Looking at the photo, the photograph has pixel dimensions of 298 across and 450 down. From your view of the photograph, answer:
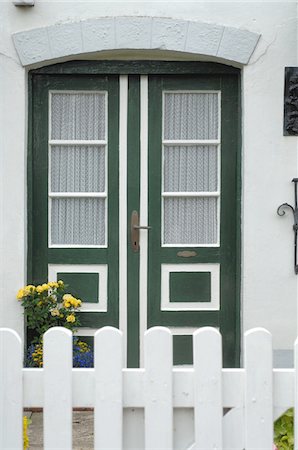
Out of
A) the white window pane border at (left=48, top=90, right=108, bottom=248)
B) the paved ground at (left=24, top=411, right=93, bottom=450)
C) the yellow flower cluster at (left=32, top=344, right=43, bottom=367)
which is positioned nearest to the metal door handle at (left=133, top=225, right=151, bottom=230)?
the white window pane border at (left=48, top=90, right=108, bottom=248)

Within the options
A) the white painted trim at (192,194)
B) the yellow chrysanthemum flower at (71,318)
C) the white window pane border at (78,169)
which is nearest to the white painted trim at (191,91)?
the white window pane border at (78,169)

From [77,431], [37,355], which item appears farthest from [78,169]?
[77,431]

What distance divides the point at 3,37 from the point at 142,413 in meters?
3.63

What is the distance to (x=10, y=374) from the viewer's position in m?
2.90

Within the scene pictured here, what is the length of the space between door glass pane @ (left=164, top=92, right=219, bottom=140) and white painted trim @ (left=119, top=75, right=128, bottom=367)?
33cm

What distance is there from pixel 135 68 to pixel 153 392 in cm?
344

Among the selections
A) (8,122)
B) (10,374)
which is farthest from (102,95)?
(10,374)

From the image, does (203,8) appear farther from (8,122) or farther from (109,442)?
(109,442)

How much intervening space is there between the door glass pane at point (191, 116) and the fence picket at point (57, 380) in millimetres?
3246

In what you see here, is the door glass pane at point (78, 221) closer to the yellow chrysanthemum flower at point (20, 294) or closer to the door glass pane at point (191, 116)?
the yellow chrysanthemum flower at point (20, 294)

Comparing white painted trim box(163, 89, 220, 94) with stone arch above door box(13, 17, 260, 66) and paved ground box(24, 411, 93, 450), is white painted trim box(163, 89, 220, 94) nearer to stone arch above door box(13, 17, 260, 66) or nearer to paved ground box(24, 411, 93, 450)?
stone arch above door box(13, 17, 260, 66)

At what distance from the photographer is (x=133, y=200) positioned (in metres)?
5.86

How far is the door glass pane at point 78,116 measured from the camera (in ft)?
19.3

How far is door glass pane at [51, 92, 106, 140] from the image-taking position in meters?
5.89
